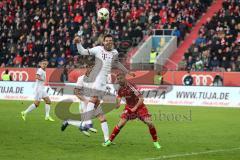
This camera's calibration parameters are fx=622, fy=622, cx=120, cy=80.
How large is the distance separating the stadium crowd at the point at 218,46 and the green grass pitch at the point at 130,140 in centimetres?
960

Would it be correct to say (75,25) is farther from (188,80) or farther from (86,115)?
(86,115)

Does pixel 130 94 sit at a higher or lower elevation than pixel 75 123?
higher

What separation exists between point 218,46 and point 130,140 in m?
19.8

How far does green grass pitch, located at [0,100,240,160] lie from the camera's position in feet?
45.4

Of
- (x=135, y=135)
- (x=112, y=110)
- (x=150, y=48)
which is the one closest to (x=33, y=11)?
(x=150, y=48)

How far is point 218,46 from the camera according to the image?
35.8 metres

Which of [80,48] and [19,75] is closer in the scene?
[80,48]

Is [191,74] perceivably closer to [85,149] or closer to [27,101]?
[27,101]

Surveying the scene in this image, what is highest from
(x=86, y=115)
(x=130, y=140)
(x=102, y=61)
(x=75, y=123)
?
(x=102, y=61)

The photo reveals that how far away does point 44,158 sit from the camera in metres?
13.2

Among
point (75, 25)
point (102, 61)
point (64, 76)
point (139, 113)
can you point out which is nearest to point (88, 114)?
point (102, 61)

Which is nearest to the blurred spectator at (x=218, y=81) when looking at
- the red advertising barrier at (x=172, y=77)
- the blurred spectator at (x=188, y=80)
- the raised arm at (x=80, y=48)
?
the red advertising barrier at (x=172, y=77)

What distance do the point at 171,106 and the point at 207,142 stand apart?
1497 cm

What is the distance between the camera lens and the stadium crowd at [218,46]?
35.2 metres
